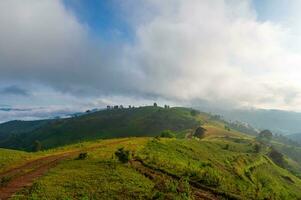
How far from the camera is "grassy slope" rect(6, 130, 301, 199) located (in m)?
39.2

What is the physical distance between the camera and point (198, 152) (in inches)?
3051

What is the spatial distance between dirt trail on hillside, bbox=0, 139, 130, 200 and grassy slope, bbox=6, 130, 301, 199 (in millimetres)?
1705

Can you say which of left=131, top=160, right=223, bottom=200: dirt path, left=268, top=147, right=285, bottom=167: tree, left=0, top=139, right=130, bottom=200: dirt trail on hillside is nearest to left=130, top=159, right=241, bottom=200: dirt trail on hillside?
left=131, top=160, right=223, bottom=200: dirt path

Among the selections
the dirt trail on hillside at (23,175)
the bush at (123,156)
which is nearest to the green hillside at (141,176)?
the dirt trail on hillside at (23,175)

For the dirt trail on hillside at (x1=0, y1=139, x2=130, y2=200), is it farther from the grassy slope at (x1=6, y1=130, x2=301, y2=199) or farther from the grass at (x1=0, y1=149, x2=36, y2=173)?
the grass at (x1=0, y1=149, x2=36, y2=173)

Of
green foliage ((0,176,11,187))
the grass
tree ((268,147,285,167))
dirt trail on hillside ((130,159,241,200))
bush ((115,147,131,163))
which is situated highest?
bush ((115,147,131,163))

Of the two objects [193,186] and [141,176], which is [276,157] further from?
[141,176]

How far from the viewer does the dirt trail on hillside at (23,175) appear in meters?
39.2

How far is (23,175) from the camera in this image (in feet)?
153

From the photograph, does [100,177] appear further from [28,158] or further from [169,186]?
[28,158]

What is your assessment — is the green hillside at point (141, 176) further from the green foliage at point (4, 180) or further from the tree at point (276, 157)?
the tree at point (276, 157)

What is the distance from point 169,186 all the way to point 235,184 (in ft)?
76.8

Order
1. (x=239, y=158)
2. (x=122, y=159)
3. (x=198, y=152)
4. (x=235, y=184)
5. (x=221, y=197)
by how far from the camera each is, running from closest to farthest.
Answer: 1. (x=221, y=197)
2. (x=122, y=159)
3. (x=235, y=184)
4. (x=198, y=152)
5. (x=239, y=158)

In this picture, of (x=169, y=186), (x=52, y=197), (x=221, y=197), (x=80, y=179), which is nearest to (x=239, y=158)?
(x=221, y=197)
